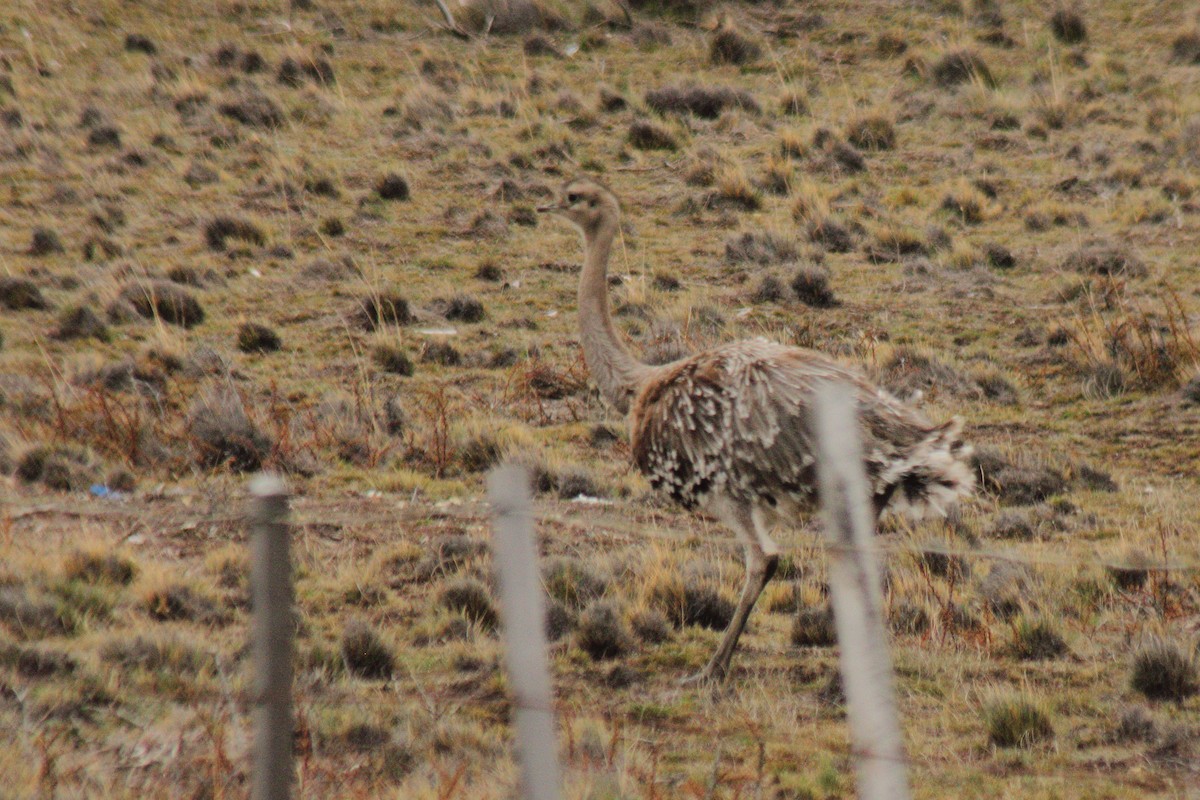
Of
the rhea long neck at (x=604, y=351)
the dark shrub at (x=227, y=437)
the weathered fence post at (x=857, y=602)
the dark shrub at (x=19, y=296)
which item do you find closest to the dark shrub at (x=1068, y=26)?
the dark shrub at (x=19, y=296)

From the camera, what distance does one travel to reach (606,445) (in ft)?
28.8

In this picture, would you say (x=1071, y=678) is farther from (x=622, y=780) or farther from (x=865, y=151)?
(x=865, y=151)

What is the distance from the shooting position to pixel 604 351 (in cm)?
623

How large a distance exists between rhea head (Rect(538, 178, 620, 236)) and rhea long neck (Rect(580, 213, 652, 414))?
369 mm

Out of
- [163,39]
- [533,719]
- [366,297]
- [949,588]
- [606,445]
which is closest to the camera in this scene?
[533,719]

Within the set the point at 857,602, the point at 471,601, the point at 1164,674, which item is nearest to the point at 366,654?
the point at 471,601

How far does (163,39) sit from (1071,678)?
1741 centimetres

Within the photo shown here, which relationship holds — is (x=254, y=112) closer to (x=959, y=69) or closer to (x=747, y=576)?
(x=959, y=69)

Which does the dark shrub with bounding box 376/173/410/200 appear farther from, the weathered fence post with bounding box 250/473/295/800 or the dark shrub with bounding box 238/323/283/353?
the weathered fence post with bounding box 250/473/295/800

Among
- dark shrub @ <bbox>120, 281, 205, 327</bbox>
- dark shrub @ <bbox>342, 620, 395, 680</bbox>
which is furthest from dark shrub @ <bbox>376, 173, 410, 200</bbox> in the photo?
dark shrub @ <bbox>342, 620, 395, 680</bbox>

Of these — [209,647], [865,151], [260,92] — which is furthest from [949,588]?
[260,92]

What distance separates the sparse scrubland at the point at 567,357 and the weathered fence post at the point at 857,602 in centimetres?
49

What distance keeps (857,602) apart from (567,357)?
26.5 feet

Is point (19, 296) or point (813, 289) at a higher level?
point (19, 296)
